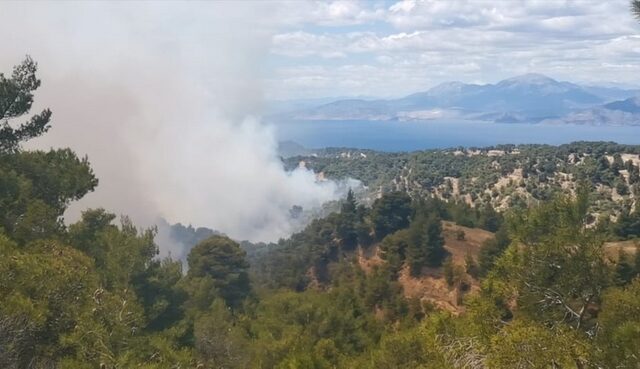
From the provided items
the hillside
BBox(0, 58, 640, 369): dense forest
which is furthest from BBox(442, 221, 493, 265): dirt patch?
the hillside

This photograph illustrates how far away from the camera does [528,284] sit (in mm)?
15023

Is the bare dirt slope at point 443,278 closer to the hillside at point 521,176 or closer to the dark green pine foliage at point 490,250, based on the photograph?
the dark green pine foliage at point 490,250

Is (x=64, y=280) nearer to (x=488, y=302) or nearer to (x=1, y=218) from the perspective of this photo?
(x=1, y=218)

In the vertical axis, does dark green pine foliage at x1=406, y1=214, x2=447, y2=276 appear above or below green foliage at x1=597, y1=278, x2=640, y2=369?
below

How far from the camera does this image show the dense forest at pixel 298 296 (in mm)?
12781

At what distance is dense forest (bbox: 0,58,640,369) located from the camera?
12.8 meters

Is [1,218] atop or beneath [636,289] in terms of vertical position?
atop

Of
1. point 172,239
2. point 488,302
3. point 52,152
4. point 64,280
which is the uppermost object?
point 52,152

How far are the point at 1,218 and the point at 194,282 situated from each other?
25064 millimetres

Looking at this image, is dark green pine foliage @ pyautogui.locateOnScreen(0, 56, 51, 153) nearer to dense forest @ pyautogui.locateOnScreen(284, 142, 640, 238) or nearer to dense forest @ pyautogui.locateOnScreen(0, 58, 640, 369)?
dense forest @ pyautogui.locateOnScreen(0, 58, 640, 369)

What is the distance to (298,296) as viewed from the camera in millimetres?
36594

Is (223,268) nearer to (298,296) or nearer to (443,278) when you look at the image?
(298,296)

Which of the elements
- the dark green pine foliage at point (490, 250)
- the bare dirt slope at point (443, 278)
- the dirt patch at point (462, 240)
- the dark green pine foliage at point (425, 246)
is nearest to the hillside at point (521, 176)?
the dirt patch at point (462, 240)

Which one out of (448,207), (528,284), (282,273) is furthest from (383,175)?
(528,284)
